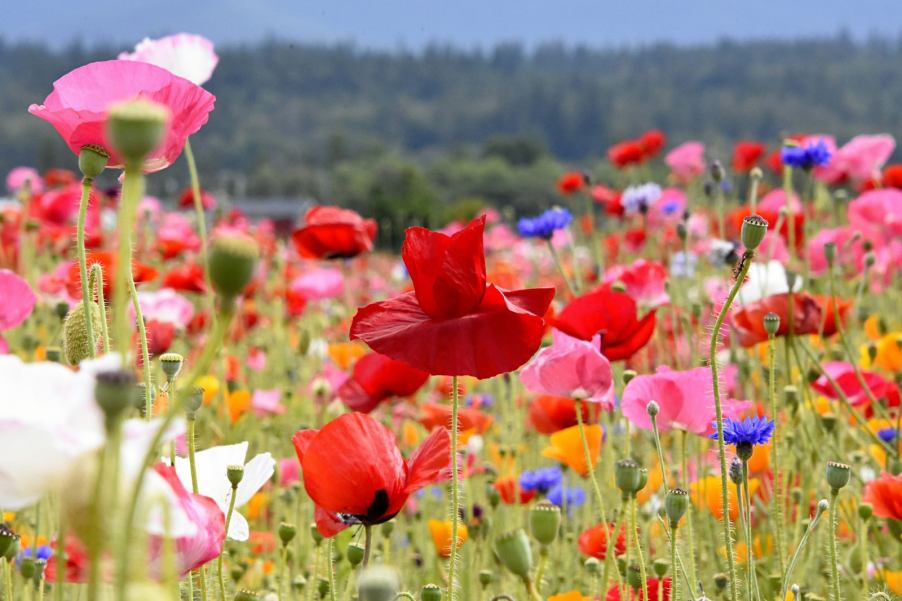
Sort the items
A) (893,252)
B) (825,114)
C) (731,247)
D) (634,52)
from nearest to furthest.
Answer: (731,247) < (893,252) < (825,114) < (634,52)

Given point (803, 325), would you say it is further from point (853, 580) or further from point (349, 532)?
point (349, 532)

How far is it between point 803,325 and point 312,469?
0.87 meters

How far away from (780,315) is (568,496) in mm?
492

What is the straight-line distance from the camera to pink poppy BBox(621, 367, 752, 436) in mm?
1004

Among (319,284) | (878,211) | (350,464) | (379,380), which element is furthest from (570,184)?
(350,464)

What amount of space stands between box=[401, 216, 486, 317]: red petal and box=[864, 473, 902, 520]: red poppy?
0.53m

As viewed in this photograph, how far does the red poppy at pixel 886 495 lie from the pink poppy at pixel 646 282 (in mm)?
675

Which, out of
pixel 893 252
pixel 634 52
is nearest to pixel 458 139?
pixel 634 52

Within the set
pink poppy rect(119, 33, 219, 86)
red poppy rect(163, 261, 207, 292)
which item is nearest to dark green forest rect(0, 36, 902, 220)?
red poppy rect(163, 261, 207, 292)

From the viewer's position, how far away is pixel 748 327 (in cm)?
142

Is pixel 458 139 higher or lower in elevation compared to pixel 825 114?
higher

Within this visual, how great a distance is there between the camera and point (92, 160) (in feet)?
2.51

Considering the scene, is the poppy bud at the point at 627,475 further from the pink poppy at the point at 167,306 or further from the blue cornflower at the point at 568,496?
the pink poppy at the point at 167,306

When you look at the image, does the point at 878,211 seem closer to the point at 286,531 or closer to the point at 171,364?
the point at 286,531
